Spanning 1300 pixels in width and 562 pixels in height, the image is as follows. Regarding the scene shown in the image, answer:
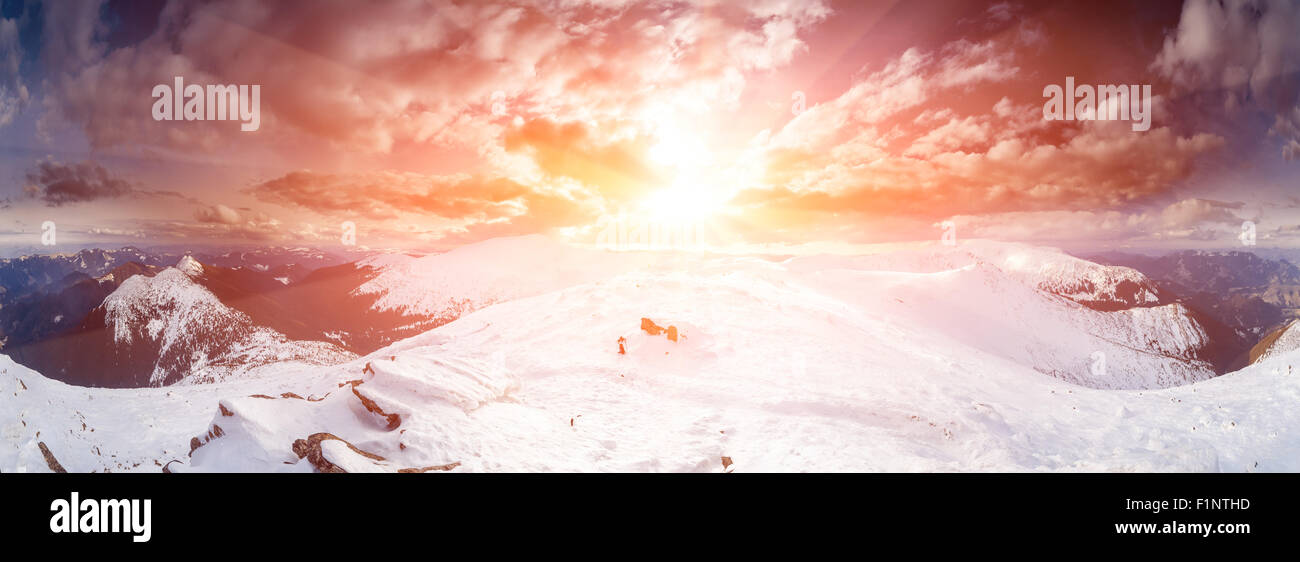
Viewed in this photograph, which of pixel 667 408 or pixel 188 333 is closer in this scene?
pixel 667 408

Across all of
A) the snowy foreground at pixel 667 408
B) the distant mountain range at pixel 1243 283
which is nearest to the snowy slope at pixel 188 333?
the snowy foreground at pixel 667 408

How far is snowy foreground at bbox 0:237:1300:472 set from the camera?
618cm

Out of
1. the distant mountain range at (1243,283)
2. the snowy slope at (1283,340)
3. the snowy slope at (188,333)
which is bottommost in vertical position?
the snowy slope at (188,333)

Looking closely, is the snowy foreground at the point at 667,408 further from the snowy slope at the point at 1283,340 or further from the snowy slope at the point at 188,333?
the snowy slope at the point at 188,333

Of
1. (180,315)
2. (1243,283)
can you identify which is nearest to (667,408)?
(1243,283)

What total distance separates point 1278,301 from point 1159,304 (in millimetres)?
74897

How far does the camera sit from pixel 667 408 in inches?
387

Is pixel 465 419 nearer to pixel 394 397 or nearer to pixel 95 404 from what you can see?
pixel 394 397

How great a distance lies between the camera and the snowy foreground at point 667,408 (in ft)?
20.3

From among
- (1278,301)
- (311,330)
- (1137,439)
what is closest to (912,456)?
(1137,439)

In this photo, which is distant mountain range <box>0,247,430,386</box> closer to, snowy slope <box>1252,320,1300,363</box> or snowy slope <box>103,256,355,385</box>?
snowy slope <box>103,256,355,385</box>

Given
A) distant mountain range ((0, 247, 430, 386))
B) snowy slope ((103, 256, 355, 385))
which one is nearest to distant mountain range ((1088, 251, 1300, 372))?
distant mountain range ((0, 247, 430, 386))

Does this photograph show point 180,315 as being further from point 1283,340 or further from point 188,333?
point 1283,340

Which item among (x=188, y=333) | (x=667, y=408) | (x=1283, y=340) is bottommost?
(x=188, y=333)
